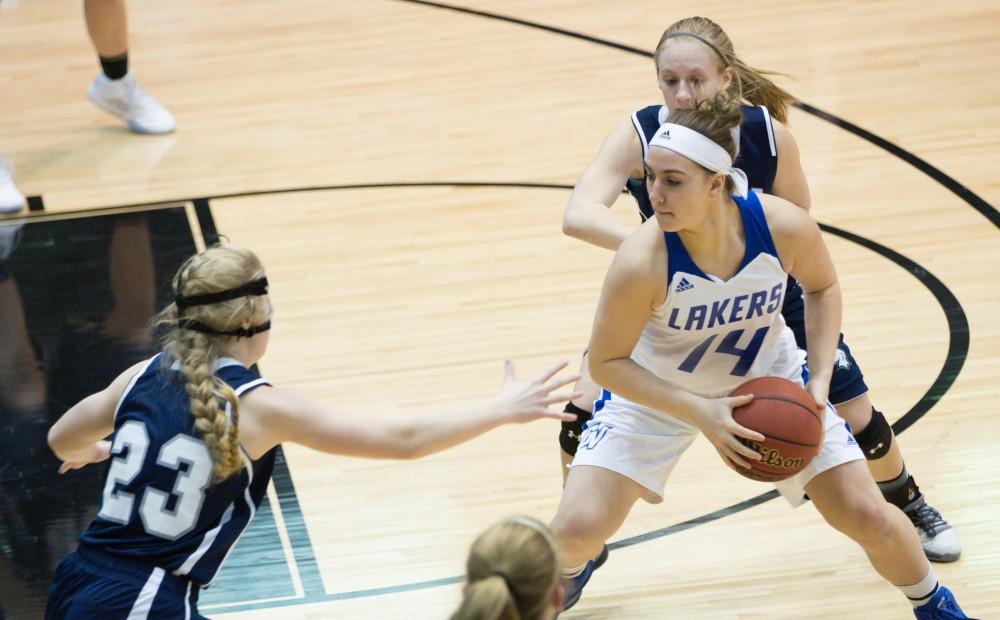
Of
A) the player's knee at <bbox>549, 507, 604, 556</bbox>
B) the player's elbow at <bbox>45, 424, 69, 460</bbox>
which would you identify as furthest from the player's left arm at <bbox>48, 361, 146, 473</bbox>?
the player's knee at <bbox>549, 507, 604, 556</bbox>

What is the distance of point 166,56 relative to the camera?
878 centimetres

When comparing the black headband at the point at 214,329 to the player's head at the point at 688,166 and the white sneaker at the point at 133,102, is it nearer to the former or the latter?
the player's head at the point at 688,166

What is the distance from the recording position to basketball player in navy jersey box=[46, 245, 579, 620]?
9.50ft

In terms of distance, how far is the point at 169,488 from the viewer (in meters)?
2.89

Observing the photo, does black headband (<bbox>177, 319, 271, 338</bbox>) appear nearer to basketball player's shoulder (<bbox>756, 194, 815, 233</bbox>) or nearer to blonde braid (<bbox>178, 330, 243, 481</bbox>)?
blonde braid (<bbox>178, 330, 243, 481</bbox>)

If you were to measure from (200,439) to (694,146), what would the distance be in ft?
4.38

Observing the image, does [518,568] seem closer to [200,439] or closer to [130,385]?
[200,439]

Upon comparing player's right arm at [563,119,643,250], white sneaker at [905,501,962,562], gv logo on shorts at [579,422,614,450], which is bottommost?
white sneaker at [905,501,962,562]

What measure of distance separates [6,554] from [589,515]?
84.1 inches

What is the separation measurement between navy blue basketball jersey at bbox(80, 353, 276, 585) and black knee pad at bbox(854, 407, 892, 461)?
185cm

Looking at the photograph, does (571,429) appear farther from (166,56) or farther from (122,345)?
(166,56)

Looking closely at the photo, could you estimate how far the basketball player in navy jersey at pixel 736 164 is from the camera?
374 centimetres

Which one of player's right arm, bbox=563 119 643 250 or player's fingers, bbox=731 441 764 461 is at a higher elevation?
player's right arm, bbox=563 119 643 250

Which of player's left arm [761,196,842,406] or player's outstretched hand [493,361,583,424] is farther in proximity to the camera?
player's left arm [761,196,842,406]
